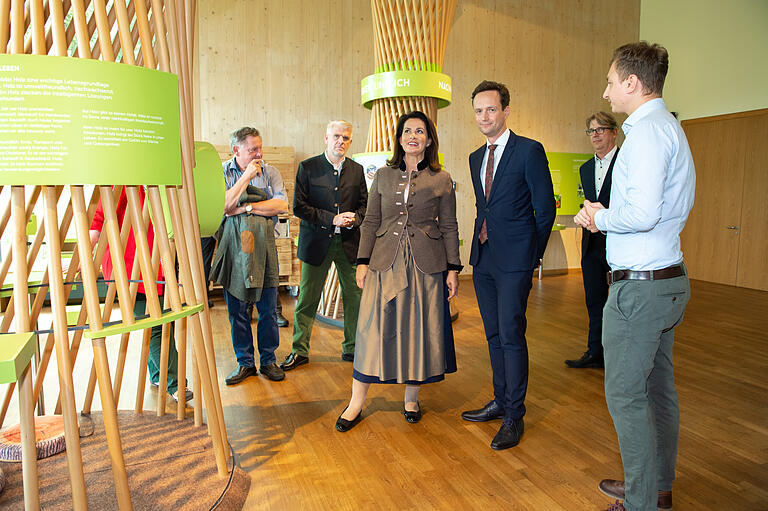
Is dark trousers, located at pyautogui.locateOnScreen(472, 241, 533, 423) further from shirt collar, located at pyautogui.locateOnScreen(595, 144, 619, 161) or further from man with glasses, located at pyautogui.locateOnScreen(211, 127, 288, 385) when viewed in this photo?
shirt collar, located at pyautogui.locateOnScreen(595, 144, 619, 161)

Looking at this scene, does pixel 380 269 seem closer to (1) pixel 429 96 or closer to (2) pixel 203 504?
(2) pixel 203 504

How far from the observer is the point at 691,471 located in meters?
2.35

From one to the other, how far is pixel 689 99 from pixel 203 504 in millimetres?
9180

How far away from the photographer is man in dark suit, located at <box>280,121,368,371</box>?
371cm

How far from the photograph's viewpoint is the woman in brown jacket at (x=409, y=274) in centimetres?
265

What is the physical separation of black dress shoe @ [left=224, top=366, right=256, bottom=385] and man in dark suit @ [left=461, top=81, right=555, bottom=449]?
1707 millimetres

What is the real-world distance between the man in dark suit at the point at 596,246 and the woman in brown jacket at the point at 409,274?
1.53 metres

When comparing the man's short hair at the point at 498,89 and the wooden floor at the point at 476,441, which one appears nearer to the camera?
the wooden floor at the point at 476,441

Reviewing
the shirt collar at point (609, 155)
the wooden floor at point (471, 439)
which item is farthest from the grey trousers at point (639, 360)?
the shirt collar at point (609, 155)

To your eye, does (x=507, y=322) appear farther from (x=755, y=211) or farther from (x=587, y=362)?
(x=755, y=211)

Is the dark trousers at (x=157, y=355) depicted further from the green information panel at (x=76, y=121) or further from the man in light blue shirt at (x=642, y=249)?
the man in light blue shirt at (x=642, y=249)

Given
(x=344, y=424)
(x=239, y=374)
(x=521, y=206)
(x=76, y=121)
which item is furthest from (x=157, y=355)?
(x=521, y=206)

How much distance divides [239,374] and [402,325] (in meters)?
1.37

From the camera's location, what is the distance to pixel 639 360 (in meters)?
1.77
